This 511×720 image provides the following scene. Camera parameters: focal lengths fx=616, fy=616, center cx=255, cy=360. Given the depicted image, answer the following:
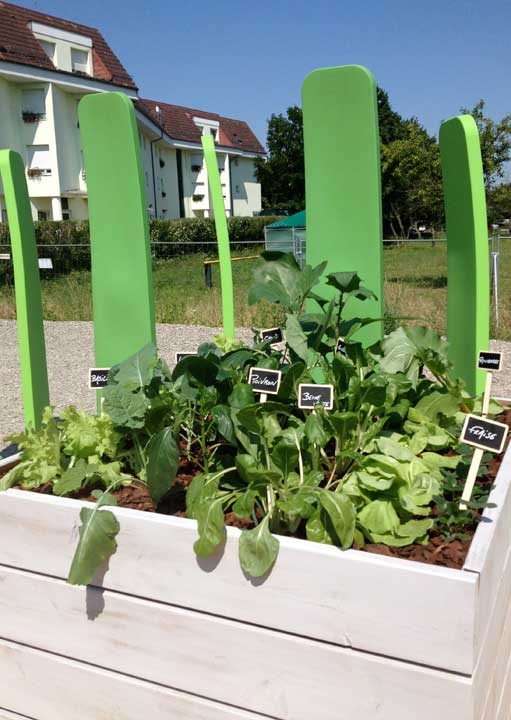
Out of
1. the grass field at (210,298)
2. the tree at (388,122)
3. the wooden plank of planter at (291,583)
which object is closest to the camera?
the wooden plank of planter at (291,583)

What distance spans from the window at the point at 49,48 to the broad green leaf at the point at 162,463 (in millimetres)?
22833

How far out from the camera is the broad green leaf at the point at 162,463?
1.24 meters

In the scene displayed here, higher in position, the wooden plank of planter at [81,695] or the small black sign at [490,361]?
the small black sign at [490,361]

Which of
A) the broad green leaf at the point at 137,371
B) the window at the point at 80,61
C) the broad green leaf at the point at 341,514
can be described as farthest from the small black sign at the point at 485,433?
the window at the point at 80,61

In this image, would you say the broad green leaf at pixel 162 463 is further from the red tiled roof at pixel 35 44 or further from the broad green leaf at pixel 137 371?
the red tiled roof at pixel 35 44

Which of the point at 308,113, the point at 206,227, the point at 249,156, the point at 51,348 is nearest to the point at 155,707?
the point at 308,113

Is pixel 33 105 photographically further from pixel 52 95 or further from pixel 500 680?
pixel 500 680

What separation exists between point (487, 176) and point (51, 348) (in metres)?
9.21

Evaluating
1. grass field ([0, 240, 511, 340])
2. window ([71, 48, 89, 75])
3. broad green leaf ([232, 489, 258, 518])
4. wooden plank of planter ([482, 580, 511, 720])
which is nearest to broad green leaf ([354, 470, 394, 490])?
broad green leaf ([232, 489, 258, 518])

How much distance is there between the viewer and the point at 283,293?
1.61 meters

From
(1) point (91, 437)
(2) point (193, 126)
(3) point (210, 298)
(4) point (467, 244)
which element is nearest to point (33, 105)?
(2) point (193, 126)

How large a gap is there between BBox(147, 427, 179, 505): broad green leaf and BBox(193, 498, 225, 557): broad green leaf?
0.18 m

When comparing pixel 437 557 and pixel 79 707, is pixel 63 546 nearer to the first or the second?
pixel 79 707

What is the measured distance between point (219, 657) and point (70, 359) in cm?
544
